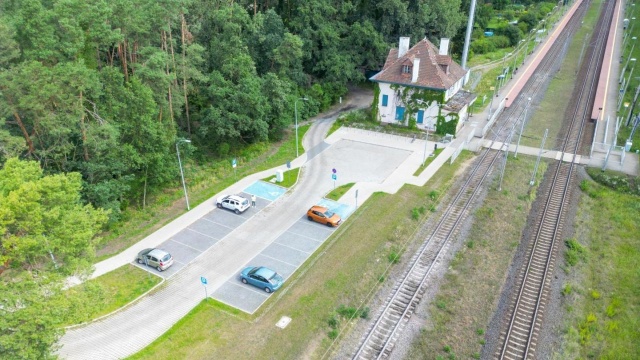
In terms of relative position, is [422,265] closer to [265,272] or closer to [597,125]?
[265,272]

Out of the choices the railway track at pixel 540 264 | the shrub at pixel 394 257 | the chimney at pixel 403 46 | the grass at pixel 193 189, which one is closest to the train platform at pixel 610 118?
the railway track at pixel 540 264

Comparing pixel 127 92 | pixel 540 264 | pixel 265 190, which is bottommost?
pixel 540 264

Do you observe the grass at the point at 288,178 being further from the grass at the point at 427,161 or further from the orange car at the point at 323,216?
the grass at the point at 427,161

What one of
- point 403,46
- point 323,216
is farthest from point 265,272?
point 403,46

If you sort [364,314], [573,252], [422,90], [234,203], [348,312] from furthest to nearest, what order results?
1. [422,90]
2. [234,203]
3. [573,252]
4. [348,312]
5. [364,314]

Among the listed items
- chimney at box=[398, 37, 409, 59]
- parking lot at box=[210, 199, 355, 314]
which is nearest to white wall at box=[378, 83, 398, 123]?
chimney at box=[398, 37, 409, 59]

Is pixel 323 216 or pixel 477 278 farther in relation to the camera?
pixel 323 216

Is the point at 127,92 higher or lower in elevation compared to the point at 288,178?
higher
